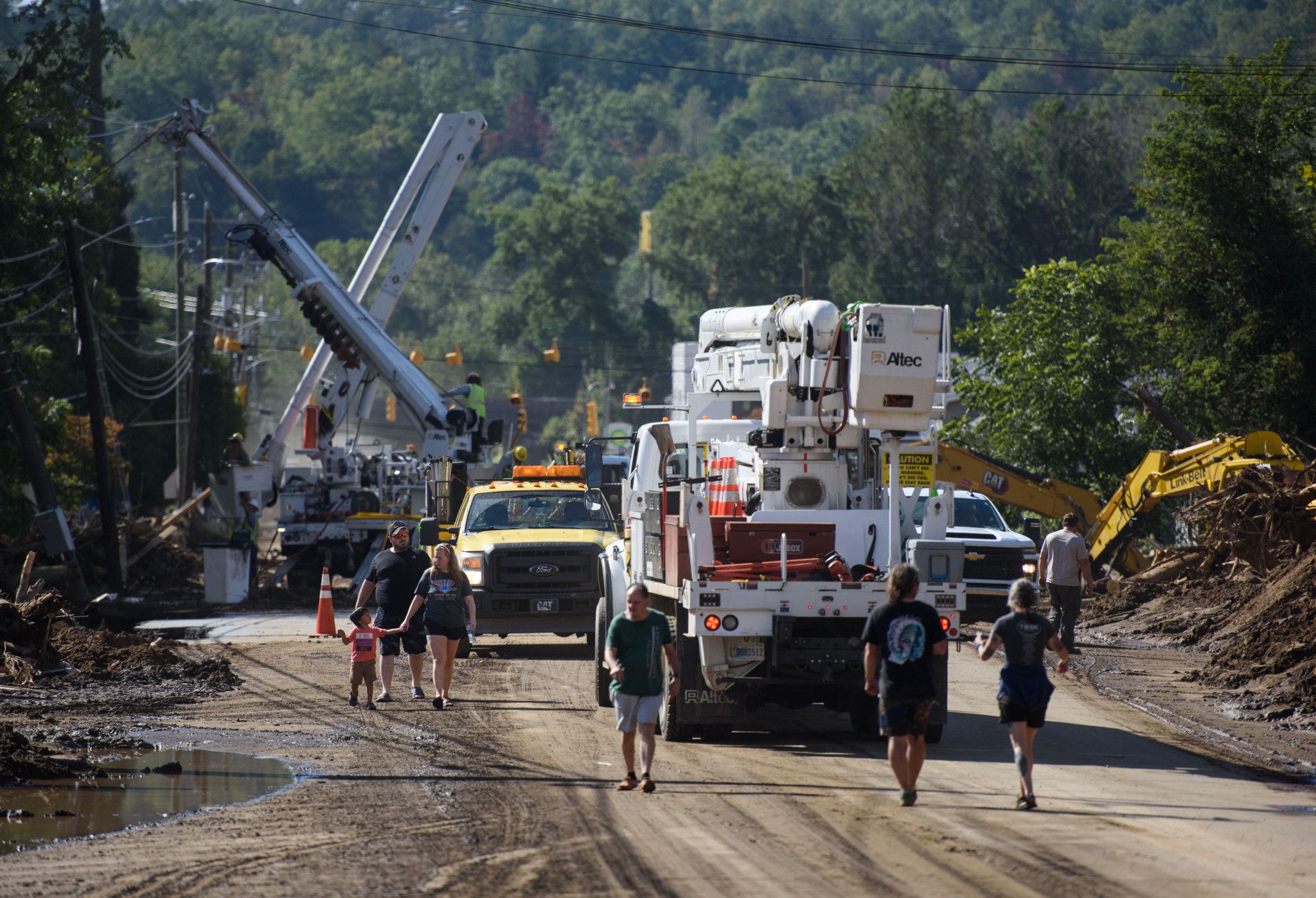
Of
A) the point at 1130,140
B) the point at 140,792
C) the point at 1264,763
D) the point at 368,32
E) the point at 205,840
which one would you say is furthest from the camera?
the point at 368,32

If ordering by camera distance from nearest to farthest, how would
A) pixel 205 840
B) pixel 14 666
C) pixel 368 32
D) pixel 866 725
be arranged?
pixel 205 840 → pixel 866 725 → pixel 14 666 → pixel 368 32

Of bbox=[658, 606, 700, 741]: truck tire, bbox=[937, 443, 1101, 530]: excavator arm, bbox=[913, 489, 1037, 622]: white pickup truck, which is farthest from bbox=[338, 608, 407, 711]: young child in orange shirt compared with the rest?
bbox=[937, 443, 1101, 530]: excavator arm

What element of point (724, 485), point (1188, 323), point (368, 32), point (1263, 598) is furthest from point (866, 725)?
point (368, 32)

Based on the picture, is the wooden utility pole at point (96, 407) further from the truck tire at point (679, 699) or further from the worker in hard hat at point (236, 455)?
the truck tire at point (679, 699)

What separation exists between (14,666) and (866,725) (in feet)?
30.1

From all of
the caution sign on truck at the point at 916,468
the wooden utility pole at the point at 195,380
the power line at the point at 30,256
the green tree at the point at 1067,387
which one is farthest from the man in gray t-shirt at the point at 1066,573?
the wooden utility pole at the point at 195,380

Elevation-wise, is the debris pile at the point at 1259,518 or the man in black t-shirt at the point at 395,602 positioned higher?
the debris pile at the point at 1259,518

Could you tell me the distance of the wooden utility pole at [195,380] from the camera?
3750 centimetres

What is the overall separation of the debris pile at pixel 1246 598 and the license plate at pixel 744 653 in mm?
5498

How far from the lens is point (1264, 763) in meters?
12.3

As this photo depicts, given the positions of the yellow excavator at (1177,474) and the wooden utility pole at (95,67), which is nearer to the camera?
the yellow excavator at (1177,474)

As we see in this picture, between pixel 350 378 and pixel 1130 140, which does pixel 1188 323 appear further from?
pixel 1130 140

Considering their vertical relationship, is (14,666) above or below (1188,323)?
below

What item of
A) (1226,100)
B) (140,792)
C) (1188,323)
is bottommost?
(140,792)
